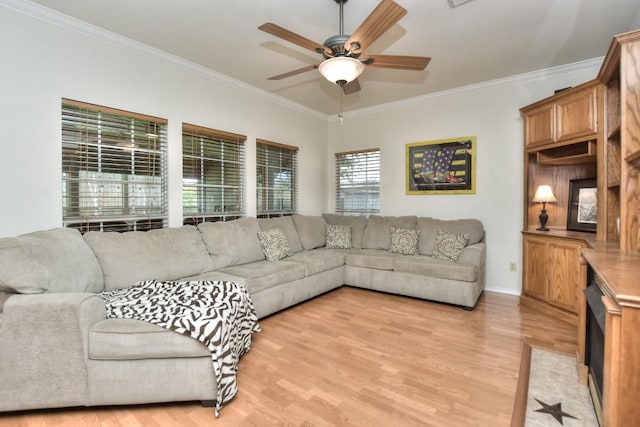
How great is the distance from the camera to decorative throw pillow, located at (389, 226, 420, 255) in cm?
413

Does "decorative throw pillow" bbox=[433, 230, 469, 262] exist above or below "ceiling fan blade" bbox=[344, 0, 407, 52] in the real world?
below

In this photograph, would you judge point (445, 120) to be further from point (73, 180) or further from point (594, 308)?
point (73, 180)

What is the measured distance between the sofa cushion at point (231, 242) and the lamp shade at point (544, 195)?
323 cm

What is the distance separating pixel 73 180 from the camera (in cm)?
266

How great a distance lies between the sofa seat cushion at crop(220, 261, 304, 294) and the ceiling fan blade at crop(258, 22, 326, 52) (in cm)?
205

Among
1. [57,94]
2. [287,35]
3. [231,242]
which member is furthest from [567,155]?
[57,94]

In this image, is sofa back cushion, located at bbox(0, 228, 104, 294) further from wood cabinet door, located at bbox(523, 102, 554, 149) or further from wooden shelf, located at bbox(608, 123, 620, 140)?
wood cabinet door, located at bbox(523, 102, 554, 149)

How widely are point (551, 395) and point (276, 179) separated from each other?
383 centimetres

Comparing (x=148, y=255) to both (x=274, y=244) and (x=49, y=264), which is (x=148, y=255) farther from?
(x=274, y=244)

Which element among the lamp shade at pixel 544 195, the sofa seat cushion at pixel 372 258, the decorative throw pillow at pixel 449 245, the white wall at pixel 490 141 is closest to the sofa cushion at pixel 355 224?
the sofa seat cushion at pixel 372 258

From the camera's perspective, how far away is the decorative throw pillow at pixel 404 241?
4.13m


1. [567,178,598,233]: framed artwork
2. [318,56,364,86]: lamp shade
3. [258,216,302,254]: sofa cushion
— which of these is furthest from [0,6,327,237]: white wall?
[567,178,598,233]: framed artwork

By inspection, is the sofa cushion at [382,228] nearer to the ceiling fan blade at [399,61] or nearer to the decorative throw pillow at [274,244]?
the decorative throw pillow at [274,244]

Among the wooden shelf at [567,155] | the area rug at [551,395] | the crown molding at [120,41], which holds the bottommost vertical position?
the area rug at [551,395]
